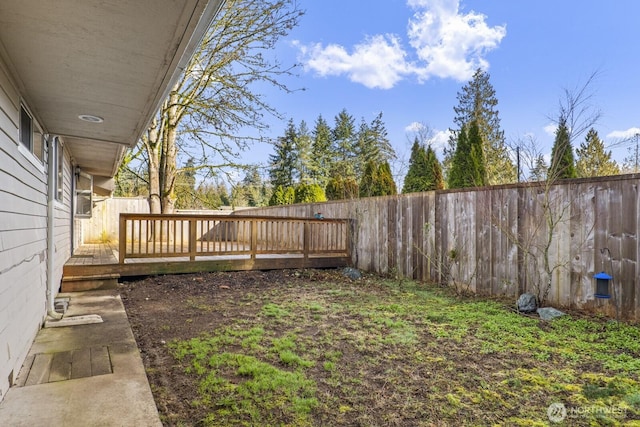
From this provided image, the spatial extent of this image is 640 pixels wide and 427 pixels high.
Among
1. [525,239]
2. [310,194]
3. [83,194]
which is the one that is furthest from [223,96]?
[525,239]

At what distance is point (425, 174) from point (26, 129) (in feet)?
30.2

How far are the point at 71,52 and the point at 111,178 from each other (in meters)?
9.35

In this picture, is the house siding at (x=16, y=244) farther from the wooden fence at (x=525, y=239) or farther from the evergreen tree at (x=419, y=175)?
the evergreen tree at (x=419, y=175)

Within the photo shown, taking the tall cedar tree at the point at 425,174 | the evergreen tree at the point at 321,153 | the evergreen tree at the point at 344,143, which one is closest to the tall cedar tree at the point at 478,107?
the evergreen tree at the point at 344,143

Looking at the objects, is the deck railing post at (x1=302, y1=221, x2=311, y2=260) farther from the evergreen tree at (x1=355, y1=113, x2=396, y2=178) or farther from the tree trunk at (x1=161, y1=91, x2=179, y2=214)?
the evergreen tree at (x1=355, y1=113, x2=396, y2=178)

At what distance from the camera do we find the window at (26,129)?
2984 millimetres

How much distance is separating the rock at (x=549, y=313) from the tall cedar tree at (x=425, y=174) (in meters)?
6.35

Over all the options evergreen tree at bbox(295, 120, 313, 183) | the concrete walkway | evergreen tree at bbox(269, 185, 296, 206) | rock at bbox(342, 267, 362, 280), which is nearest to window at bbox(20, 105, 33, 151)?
the concrete walkway

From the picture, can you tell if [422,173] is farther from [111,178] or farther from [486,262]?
[111,178]

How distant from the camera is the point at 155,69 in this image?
91.8 inches

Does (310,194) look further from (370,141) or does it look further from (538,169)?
(370,141)

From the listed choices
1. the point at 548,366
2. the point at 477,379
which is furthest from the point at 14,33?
the point at 548,366

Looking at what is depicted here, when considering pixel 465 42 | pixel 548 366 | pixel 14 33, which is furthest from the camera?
pixel 465 42

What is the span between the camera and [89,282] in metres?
5.47
